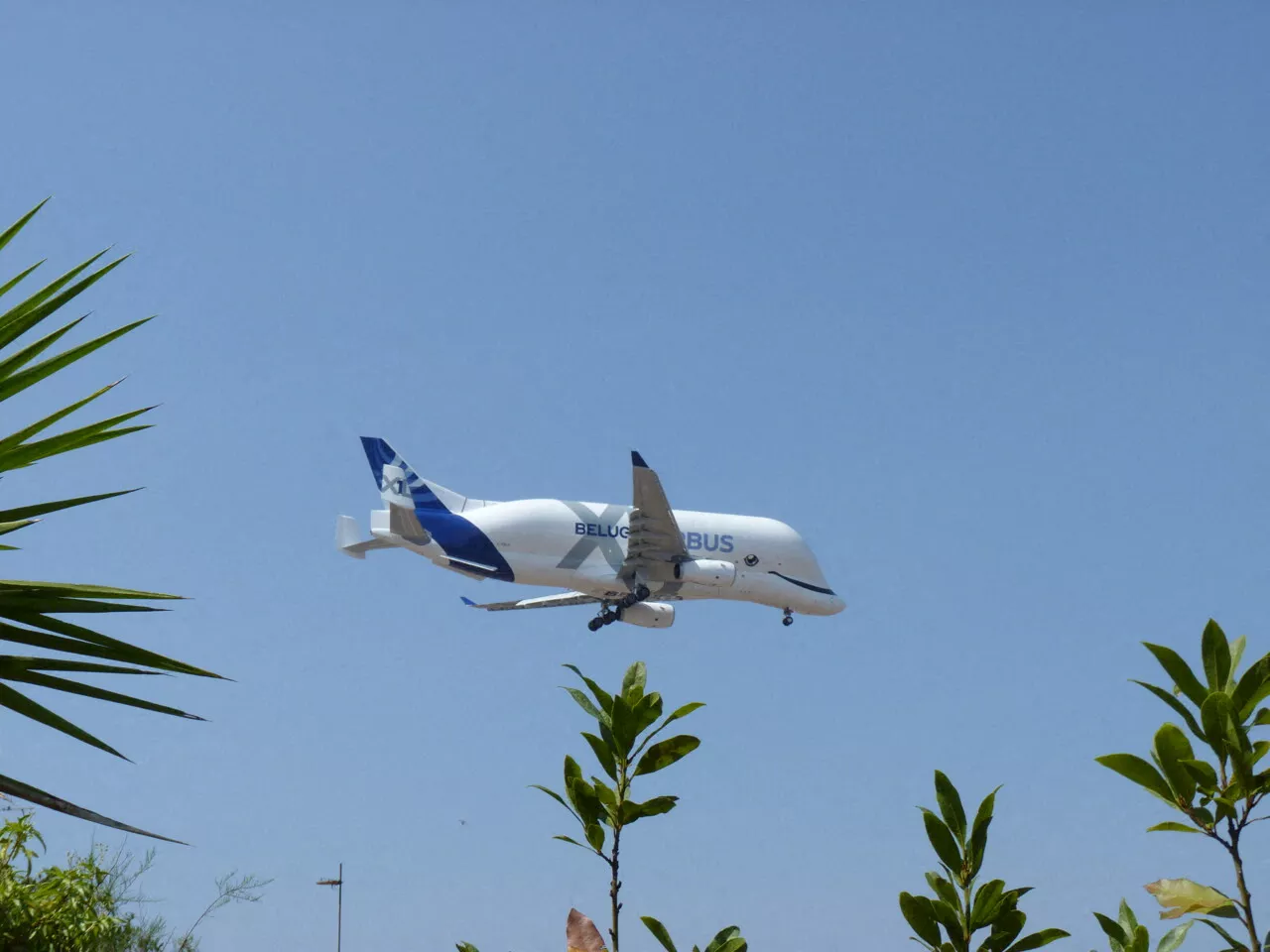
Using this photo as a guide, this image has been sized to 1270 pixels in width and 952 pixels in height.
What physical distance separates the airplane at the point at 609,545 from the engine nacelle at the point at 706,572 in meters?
0.05

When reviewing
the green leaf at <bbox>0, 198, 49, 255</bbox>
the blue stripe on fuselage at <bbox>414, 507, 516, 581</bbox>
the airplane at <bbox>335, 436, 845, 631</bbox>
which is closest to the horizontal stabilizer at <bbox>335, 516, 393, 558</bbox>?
the airplane at <bbox>335, 436, 845, 631</bbox>

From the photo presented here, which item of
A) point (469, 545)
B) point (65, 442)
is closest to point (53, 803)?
point (65, 442)

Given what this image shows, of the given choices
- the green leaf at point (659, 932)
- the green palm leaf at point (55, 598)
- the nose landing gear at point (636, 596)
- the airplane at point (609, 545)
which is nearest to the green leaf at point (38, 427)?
the green palm leaf at point (55, 598)

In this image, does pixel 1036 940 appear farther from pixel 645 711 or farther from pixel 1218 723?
pixel 645 711

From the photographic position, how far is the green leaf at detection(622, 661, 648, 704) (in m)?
4.48

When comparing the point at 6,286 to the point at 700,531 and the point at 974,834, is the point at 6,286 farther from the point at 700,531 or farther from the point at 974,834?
the point at 700,531

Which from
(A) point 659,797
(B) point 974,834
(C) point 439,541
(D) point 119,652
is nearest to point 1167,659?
(B) point 974,834

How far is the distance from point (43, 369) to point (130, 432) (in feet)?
1.20

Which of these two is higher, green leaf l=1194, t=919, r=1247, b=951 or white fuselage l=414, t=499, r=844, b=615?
white fuselage l=414, t=499, r=844, b=615

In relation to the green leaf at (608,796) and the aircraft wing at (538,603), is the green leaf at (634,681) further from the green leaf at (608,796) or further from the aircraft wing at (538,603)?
the aircraft wing at (538,603)

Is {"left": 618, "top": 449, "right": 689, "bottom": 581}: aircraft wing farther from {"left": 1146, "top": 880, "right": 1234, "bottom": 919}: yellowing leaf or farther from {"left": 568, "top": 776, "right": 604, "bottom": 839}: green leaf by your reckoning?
{"left": 1146, "top": 880, "right": 1234, "bottom": 919}: yellowing leaf

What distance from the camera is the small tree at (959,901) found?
155 inches

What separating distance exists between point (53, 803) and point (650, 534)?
146ft

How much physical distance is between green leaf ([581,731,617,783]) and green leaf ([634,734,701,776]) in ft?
0.29
